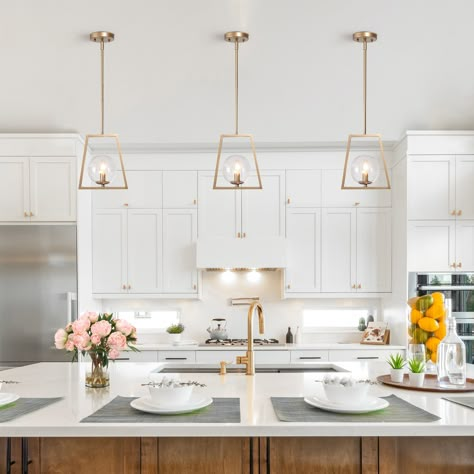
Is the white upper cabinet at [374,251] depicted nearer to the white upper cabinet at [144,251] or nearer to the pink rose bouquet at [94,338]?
the white upper cabinet at [144,251]

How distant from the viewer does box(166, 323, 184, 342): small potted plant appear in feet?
19.6

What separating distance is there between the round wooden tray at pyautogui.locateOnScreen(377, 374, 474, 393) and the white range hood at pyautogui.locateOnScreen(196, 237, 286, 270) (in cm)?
268

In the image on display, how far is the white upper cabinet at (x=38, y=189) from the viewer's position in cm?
547

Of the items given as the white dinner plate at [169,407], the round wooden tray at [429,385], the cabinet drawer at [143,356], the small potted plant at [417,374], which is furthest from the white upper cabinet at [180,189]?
the white dinner plate at [169,407]

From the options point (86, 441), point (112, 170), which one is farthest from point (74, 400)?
point (112, 170)

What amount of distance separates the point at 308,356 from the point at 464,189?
1978 mm

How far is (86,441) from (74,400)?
0.34 metres

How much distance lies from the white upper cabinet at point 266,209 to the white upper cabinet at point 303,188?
69 millimetres

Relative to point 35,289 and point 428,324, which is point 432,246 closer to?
point 428,324

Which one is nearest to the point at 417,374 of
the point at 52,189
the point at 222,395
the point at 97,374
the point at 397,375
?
the point at 397,375

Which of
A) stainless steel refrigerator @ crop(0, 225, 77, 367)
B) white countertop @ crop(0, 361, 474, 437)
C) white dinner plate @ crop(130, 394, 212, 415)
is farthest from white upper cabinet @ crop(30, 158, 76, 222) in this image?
white dinner plate @ crop(130, 394, 212, 415)

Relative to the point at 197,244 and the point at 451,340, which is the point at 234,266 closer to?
the point at 197,244

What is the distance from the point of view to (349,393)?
2275 mm

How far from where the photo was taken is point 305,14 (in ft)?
14.2
